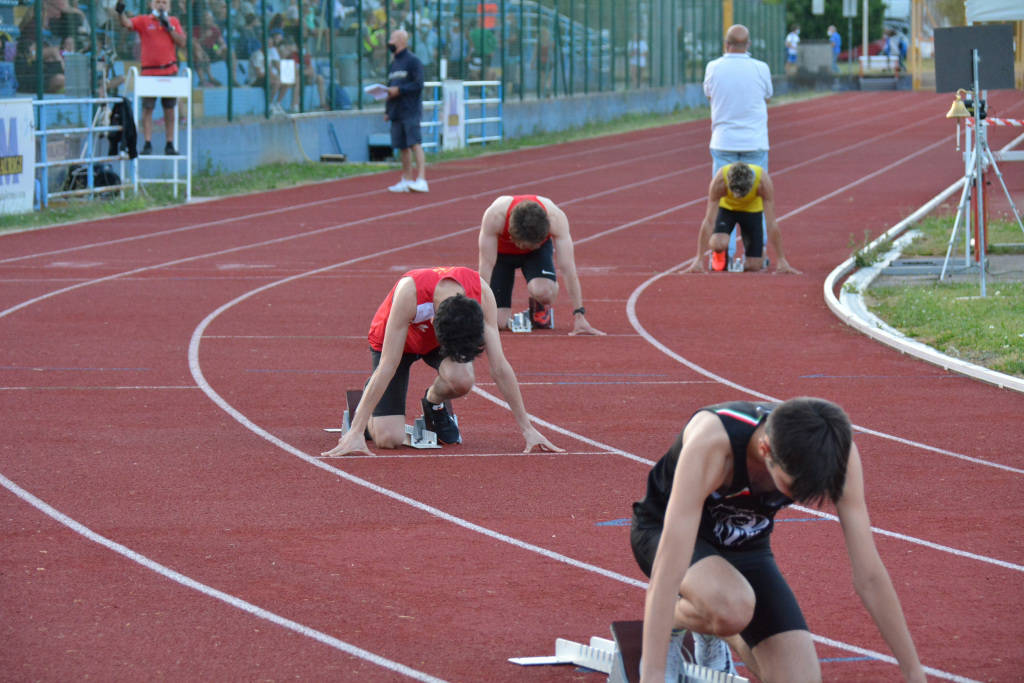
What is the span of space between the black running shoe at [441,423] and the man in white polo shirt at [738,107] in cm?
670

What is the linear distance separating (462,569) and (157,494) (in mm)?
1785

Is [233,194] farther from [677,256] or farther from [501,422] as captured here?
[501,422]

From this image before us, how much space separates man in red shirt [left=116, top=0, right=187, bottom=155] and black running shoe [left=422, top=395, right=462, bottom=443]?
13.2m

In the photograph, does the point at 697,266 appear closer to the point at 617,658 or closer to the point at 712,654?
the point at 712,654

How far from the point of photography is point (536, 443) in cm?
752

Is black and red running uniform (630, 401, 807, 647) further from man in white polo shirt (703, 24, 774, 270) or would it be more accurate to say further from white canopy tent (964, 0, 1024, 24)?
white canopy tent (964, 0, 1024, 24)

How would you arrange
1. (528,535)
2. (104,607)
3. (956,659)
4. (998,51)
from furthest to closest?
1. (998,51)
2. (528,535)
3. (104,607)
4. (956,659)

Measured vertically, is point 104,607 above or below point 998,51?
below

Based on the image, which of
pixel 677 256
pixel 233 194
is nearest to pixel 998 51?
pixel 677 256

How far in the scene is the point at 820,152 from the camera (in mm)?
30094

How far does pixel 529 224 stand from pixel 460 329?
2.91 meters

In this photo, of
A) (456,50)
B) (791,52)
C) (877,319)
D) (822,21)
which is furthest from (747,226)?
(822,21)

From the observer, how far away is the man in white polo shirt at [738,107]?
1445cm

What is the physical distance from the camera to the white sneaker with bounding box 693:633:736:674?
4.56 meters
